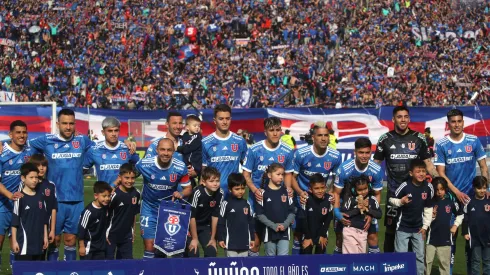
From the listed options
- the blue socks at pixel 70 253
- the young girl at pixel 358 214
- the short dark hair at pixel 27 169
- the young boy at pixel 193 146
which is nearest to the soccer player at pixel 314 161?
the young girl at pixel 358 214

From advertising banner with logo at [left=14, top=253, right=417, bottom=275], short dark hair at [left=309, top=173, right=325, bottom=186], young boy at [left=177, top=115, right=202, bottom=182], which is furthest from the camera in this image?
young boy at [left=177, top=115, right=202, bottom=182]

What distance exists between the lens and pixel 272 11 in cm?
4512

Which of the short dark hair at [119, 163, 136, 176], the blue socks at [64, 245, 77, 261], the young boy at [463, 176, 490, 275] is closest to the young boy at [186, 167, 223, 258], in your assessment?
the short dark hair at [119, 163, 136, 176]

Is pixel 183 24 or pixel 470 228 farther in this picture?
pixel 183 24

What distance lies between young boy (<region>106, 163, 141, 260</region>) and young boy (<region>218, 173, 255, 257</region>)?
3.89 feet

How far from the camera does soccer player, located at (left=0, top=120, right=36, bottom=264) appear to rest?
1194 cm

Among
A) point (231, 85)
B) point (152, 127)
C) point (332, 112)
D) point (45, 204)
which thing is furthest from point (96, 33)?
point (45, 204)

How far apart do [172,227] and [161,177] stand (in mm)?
804

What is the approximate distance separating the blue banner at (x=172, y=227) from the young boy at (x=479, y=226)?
394cm

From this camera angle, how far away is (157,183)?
453 inches

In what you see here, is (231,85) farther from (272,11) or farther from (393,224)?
(393,224)

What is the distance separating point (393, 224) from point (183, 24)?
33.6 metres

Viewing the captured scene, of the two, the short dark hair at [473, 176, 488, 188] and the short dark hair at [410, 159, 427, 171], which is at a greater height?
the short dark hair at [410, 159, 427, 171]

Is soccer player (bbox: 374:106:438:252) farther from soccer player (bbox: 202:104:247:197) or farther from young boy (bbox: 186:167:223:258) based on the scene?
young boy (bbox: 186:167:223:258)
